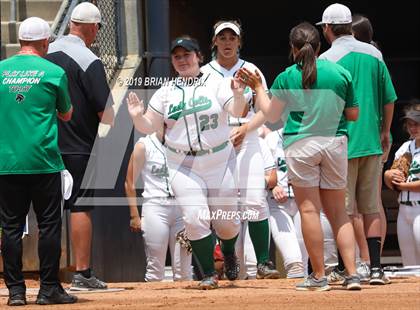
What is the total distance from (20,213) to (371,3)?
30.3 feet

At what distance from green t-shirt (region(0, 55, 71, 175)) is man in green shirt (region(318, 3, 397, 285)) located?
2.11 meters

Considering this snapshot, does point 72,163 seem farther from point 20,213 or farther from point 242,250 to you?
point 242,250

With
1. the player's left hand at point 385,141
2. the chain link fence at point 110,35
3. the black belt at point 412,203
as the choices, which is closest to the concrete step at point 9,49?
the chain link fence at point 110,35

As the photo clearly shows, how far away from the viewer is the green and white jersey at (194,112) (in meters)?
8.77

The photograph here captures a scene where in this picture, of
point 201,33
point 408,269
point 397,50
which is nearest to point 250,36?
point 201,33

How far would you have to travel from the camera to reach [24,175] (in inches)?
316

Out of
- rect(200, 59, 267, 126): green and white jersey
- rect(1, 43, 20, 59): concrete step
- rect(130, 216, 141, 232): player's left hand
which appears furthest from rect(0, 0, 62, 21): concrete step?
rect(200, 59, 267, 126): green and white jersey

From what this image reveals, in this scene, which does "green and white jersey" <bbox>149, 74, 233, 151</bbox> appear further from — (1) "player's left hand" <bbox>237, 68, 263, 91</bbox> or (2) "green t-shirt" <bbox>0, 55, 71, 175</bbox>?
(2) "green t-shirt" <bbox>0, 55, 71, 175</bbox>

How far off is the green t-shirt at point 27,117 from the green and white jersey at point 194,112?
3.36ft

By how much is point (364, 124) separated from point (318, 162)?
726mm

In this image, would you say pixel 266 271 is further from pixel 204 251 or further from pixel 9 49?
pixel 9 49

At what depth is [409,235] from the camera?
10.9 meters

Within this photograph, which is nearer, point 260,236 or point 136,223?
point 260,236

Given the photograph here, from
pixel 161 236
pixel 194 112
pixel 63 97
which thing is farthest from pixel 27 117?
pixel 161 236
